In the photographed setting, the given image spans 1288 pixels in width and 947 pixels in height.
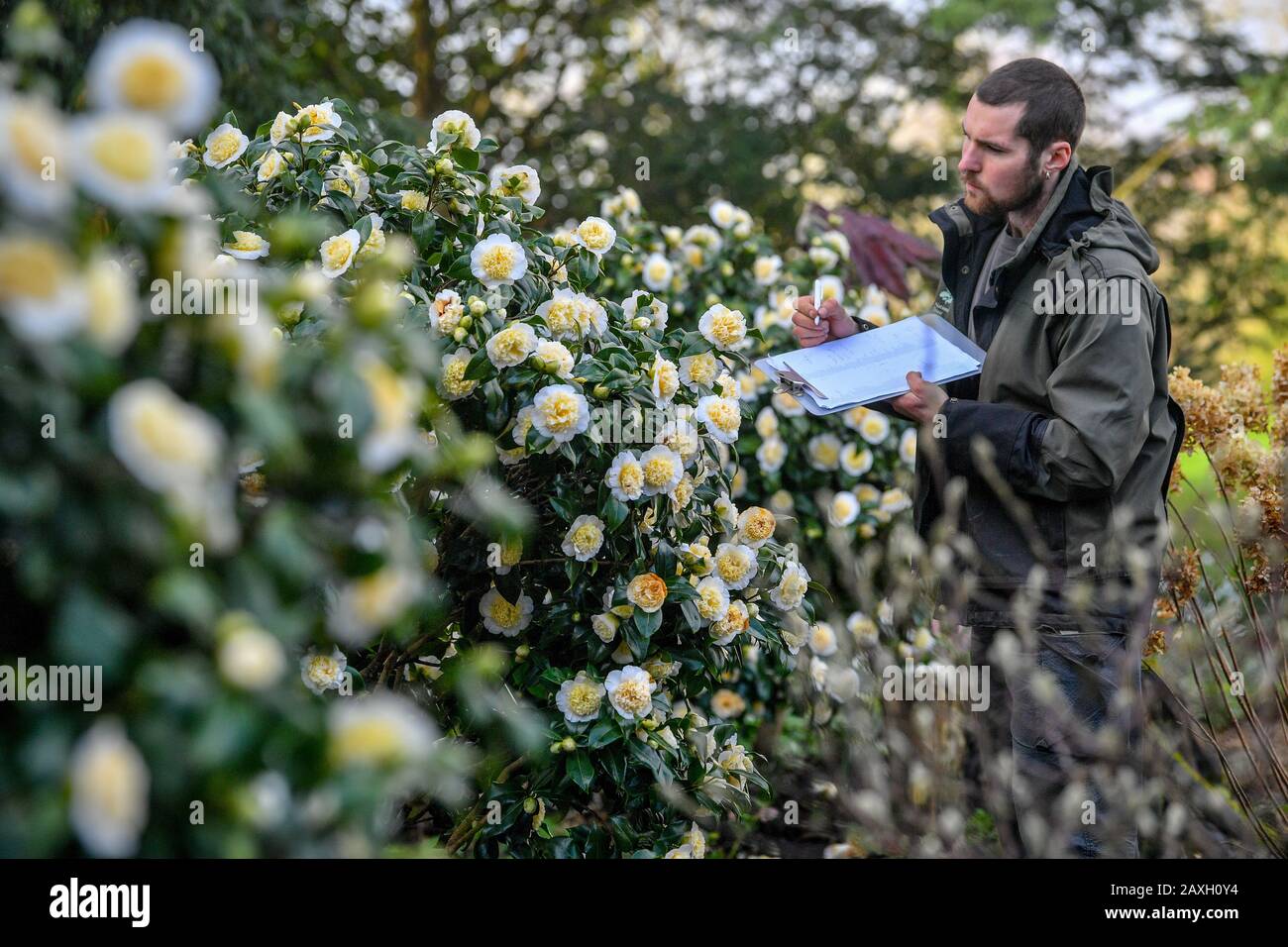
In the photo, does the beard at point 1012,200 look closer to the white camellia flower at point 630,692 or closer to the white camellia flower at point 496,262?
the white camellia flower at point 496,262

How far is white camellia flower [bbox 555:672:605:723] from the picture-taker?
75.4 inches

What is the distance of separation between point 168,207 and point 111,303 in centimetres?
12

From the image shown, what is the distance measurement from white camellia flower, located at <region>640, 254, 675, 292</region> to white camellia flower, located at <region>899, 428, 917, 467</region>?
0.84 m

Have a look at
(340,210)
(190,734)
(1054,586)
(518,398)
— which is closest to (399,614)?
(190,734)

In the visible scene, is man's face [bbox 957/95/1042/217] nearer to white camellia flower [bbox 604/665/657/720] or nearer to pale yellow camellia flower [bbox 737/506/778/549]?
pale yellow camellia flower [bbox 737/506/778/549]

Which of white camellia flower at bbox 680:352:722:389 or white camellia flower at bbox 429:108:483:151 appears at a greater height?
white camellia flower at bbox 429:108:483:151

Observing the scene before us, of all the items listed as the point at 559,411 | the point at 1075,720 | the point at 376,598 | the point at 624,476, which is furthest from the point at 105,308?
the point at 1075,720

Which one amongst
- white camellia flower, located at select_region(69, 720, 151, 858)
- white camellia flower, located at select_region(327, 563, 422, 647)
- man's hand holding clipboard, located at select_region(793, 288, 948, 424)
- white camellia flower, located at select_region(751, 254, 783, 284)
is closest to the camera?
white camellia flower, located at select_region(69, 720, 151, 858)

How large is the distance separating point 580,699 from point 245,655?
115 cm

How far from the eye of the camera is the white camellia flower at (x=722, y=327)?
2.16 metres

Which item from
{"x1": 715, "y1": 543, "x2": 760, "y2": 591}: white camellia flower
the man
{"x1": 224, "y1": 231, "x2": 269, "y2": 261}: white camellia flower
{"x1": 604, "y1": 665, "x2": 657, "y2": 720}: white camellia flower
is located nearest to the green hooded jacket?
the man

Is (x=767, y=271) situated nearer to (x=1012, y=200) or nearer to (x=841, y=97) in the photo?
(x=1012, y=200)

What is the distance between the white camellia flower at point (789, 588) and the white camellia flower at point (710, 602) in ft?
0.71
